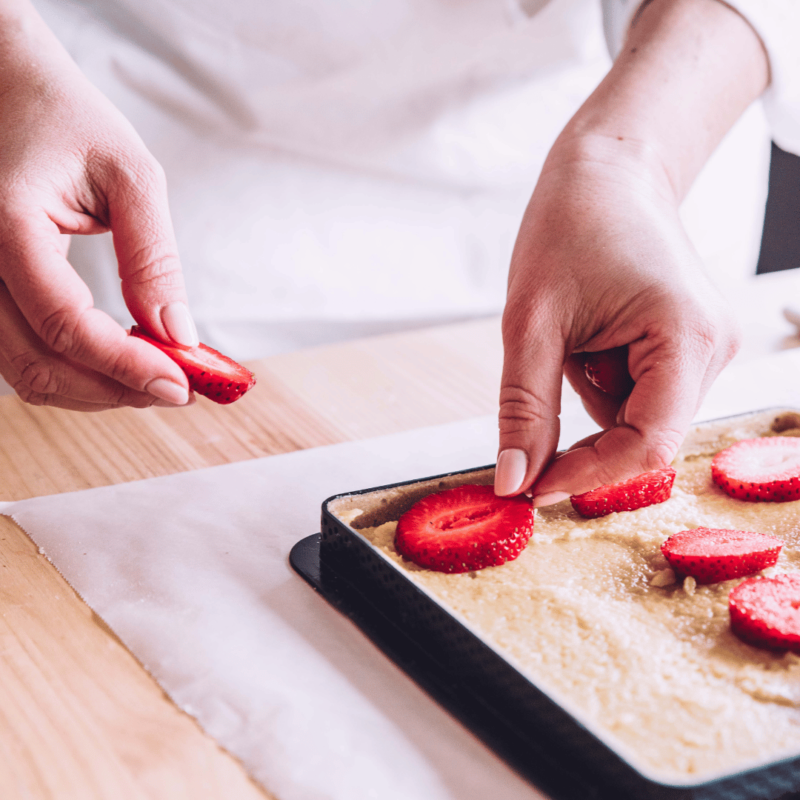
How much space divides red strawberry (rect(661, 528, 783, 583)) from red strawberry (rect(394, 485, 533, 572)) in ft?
0.48

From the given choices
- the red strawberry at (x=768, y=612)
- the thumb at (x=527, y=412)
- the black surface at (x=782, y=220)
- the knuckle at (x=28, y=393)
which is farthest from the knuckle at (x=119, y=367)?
the black surface at (x=782, y=220)

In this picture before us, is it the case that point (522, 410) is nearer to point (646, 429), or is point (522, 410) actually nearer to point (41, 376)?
point (646, 429)

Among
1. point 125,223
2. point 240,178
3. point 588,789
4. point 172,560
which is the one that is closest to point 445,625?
point 588,789

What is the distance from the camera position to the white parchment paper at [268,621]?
0.67 metres

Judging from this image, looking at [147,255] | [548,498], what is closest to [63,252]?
[147,255]

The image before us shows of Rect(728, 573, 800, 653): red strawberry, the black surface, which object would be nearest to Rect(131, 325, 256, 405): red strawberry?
Rect(728, 573, 800, 653): red strawberry

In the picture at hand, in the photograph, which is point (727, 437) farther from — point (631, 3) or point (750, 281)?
point (750, 281)

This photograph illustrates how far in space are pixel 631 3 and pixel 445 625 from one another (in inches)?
42.5

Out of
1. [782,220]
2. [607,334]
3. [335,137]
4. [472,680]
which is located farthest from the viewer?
[782,220]

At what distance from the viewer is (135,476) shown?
111cm

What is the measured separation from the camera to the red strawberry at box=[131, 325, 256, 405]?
0.88m

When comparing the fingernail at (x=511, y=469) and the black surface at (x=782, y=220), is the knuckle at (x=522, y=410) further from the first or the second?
the black surface at (x=782, y=220)

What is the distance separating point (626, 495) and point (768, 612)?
23 cm

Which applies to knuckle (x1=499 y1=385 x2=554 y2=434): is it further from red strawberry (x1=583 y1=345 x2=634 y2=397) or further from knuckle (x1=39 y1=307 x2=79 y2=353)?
knuckle (x1=39 y1=307 x2=79 y2=353)
